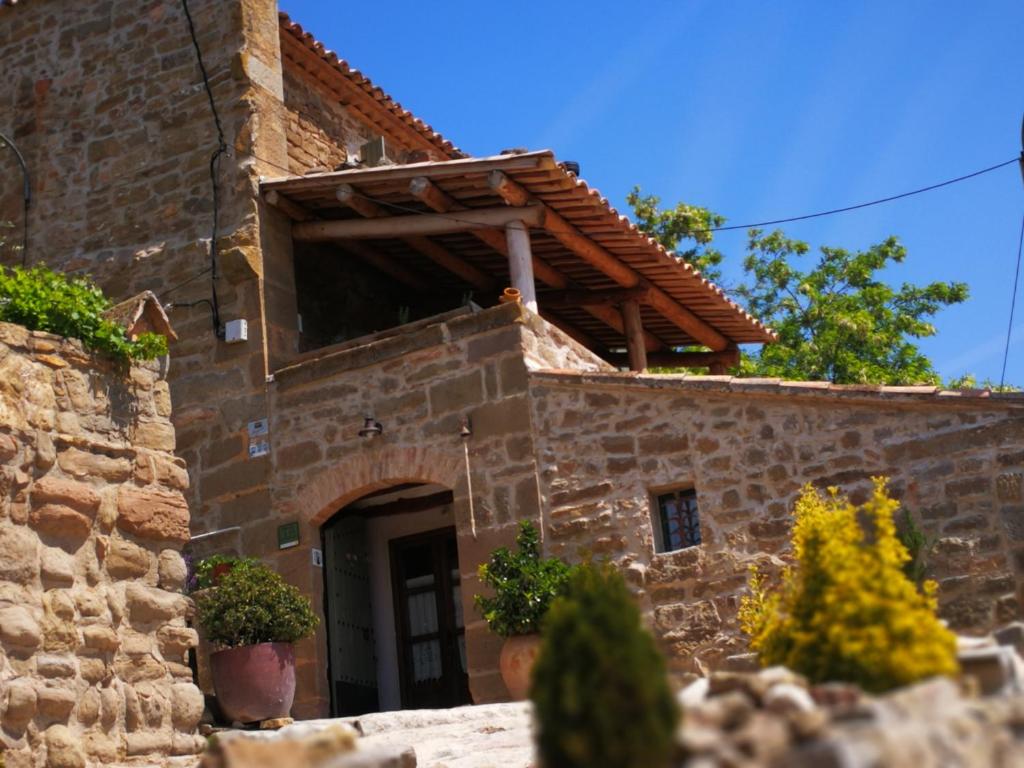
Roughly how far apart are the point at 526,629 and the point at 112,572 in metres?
3.21

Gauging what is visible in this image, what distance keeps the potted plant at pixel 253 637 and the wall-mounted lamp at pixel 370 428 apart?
149cm

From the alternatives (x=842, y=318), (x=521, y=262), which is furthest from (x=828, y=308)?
(x=521, y=262)

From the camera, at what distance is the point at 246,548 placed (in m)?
11.8

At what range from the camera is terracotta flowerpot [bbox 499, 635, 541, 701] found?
9.80 metres

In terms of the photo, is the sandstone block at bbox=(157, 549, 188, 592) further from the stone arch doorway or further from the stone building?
the stone arch doorway

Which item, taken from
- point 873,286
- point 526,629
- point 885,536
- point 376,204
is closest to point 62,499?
point 526,629

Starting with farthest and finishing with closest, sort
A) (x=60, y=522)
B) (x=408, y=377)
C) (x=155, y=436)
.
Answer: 1. (x=408, y=377)
2. (x=155, y=436)
3. (x=60, y=522)

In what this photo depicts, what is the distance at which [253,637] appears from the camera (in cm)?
992

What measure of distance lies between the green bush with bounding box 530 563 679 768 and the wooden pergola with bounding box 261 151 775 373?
309 inches

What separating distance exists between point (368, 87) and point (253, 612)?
21.4ft

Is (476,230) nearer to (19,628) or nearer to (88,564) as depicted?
(88,564)

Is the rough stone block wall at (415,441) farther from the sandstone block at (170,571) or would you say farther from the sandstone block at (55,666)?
the sandstone block at (55,666)

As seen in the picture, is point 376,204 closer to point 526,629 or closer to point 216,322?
point 216,322

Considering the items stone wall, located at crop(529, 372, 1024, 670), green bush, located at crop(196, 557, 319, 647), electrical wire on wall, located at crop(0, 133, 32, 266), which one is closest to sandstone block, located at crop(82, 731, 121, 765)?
green bush, located at crop(196, 557, 319, 647)
